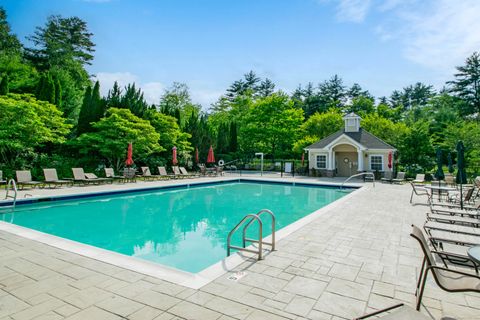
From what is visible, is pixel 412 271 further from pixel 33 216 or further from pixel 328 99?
pixel 328 99

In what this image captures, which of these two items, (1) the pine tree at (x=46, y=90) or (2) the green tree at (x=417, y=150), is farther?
(2) the green tree at (x=417, y=150)

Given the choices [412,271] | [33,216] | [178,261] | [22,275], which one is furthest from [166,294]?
[33,216]

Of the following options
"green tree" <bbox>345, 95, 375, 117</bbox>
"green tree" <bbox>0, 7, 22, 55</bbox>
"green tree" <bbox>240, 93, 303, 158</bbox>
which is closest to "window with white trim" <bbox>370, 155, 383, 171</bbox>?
"green tree" <bbox>240, 93, 303, 158</bbox>

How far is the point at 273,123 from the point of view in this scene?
98.8 ft

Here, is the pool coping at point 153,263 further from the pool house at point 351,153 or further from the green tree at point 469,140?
the green tree at point 469,140

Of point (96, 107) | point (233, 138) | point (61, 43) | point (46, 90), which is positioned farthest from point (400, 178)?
point (61, 43)

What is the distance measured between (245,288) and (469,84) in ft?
143

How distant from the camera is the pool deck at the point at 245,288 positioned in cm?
268

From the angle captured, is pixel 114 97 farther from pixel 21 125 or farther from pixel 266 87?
pixel 266 87

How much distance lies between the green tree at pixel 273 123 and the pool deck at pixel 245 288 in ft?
84.3

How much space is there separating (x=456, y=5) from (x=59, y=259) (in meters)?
11.5

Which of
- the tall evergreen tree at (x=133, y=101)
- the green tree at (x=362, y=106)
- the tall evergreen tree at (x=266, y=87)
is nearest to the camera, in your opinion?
the tall evergreen tree at (x=133, y=101)

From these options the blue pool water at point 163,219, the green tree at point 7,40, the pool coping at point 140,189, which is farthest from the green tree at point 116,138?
the green tree at point 7,40

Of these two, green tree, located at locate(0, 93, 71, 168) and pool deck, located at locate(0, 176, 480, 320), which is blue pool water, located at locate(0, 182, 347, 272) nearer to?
Result: pool deck, located at locate(0, 176, 480, 320)
